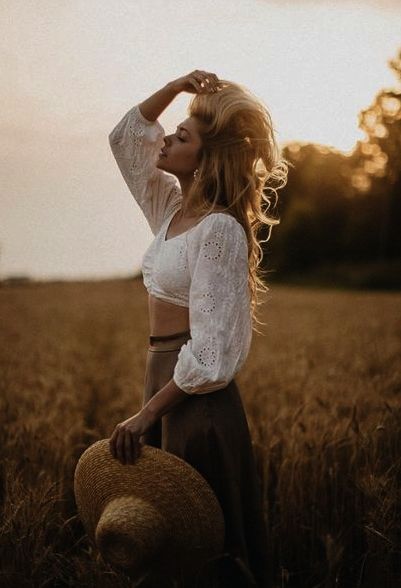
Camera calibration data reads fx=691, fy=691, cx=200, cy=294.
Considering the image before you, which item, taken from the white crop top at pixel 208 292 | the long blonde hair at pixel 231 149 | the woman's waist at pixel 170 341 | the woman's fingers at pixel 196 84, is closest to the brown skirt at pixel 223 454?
the woman's waist at pixel 170 341

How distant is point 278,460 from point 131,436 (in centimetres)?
188

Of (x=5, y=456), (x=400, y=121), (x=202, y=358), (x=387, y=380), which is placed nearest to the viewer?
(x=202, y=358)

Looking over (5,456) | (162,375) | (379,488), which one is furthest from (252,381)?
(162,375)

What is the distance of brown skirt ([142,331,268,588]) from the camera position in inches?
88.4

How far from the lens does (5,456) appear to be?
3.71 meters

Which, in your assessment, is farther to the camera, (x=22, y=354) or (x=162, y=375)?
(x=22, y=354)

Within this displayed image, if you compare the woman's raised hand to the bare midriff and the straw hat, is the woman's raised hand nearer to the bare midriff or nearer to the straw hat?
the bare midriff

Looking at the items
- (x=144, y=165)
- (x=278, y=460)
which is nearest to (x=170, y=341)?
(x=144, y=165)

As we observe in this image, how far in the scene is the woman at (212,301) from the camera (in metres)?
2.14

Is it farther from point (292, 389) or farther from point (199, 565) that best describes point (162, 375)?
point (292, 389)

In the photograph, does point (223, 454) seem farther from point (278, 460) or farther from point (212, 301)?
point (278, 460)

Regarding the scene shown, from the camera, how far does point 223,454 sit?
224cm

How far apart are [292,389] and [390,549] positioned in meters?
3.64

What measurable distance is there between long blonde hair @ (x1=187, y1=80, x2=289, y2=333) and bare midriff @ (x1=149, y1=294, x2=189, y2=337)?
336 mm
